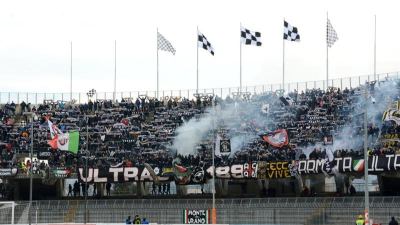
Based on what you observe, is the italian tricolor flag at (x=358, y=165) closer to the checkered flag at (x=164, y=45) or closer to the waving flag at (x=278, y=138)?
the waving flag at (x=278, y=138)

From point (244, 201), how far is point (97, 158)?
1930cm

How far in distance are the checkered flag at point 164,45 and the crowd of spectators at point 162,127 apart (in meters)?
4.79

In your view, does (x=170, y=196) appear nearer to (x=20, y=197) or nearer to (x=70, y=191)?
(x=70, y=191)

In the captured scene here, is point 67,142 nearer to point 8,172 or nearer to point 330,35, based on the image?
point 8,172

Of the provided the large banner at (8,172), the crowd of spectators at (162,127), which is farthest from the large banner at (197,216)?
the large banner at (8,172)

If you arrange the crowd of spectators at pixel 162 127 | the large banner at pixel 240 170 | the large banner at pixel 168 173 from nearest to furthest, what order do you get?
the large banner at pixel 240 170 → the large banner at pixel 168 173 → the crowd of spectators at pixel 162 127

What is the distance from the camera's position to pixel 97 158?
78.6 m

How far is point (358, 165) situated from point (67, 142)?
22.3m

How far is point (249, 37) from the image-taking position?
84312 millimetres

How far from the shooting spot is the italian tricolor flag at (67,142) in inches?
2778

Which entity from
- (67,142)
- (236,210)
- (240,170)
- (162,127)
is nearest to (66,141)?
(67,142)

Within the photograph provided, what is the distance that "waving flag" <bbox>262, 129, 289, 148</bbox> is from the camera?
70250 mm

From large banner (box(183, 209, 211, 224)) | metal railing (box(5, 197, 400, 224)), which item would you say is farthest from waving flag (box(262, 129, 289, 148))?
large banner (box(183, 209, 211, 224))

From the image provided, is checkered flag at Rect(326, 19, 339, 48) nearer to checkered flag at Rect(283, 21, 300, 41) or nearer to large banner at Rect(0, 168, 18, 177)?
checkered flag at Rect(283, 21, 300, 41)
